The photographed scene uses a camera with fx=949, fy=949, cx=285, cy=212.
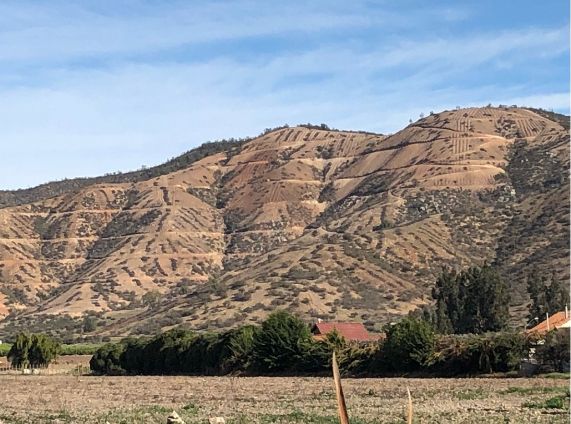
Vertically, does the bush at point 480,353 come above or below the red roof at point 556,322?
below

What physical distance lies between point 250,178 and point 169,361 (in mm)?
128727

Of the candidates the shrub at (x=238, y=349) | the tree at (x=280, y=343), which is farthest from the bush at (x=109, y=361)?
the tree at (x=280, y=343)

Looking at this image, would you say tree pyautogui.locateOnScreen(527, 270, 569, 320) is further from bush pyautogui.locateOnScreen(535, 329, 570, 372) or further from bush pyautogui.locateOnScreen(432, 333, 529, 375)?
bush pyautogui.locateOnScreen(535, 329, 570, 372)

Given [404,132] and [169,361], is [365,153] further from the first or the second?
[169,361]

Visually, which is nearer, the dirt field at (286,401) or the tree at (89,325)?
the dirt field at (286,401)

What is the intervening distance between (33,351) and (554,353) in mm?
48398

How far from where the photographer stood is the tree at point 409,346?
50719mm

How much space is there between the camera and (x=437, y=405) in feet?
97.8

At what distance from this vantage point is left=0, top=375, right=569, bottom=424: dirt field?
85.8 feet

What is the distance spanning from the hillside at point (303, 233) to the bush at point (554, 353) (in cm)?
4638

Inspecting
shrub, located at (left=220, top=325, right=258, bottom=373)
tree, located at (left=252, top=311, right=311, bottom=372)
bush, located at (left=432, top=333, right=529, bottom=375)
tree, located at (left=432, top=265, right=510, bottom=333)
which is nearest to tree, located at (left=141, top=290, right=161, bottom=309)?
tree, located at (left=432, top=265, right=510, bottom=333)

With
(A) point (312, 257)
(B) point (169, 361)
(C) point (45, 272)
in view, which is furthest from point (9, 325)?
(B) point (169, 361)

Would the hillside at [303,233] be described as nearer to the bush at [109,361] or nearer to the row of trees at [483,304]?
the row of trees at [483,304]

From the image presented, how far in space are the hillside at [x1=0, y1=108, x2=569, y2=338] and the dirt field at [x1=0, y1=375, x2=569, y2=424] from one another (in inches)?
1904
